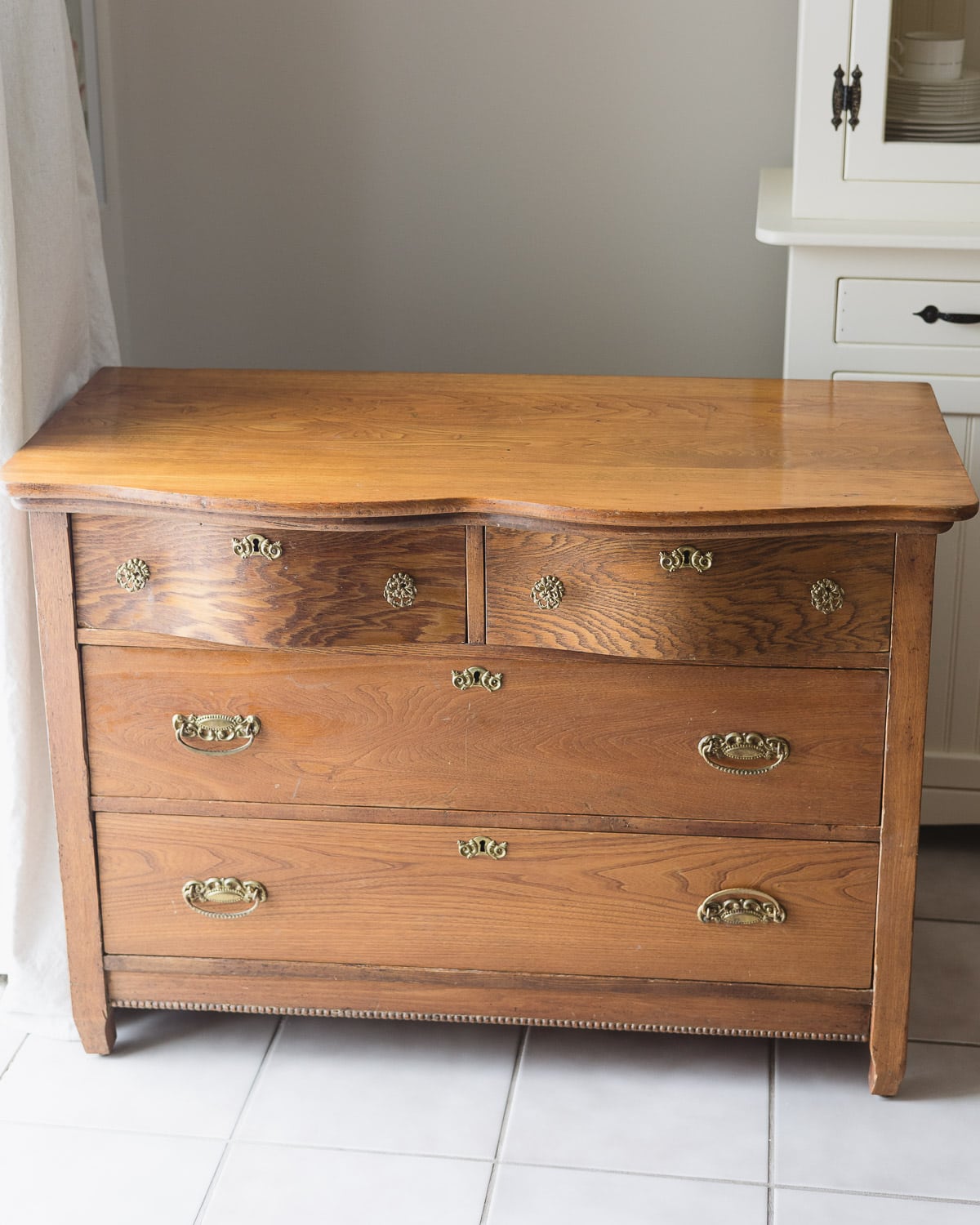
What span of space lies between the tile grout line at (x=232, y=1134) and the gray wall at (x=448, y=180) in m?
1.19

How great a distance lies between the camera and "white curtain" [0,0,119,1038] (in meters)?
1.81

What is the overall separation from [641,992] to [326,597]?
655mm

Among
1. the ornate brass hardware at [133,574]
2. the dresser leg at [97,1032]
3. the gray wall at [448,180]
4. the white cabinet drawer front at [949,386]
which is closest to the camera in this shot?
the ornate brass hardware at [133,574]

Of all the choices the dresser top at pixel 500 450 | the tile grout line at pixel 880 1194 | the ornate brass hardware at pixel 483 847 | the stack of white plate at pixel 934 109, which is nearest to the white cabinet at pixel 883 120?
the stack of white plate at pixel 934 109

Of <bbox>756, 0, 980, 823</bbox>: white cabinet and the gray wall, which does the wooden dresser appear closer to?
<bbox>756, 0, 980, 823</bbox>: white cabinet

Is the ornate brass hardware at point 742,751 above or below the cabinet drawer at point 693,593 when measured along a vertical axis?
below

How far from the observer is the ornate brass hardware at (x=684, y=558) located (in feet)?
5.30

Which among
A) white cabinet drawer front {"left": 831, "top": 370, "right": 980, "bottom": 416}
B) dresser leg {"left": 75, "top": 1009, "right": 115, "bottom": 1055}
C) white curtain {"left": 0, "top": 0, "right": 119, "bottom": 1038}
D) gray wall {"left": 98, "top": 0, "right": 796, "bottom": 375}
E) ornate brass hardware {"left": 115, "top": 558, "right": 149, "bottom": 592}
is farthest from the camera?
gray wall {"left": 98, "top": 0, "right": 796, "bottom": 375}

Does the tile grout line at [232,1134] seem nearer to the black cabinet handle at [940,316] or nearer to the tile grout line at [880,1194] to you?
the tile grout line at [880,1194]

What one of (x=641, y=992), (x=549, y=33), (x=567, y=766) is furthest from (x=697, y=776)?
(x=549, y=33)

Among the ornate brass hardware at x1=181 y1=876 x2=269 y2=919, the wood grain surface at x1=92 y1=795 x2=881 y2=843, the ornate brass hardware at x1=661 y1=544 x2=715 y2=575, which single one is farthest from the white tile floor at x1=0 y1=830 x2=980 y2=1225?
the ornate brass hardware at x1=661 y1=544 x2=715 y2=575

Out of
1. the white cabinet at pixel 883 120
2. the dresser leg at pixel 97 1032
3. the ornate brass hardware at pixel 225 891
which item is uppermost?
Result: the white cabinet at pixel 883 120

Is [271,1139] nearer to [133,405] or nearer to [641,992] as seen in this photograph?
[641,992]

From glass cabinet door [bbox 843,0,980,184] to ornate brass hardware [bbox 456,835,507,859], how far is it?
1045 millimetres
